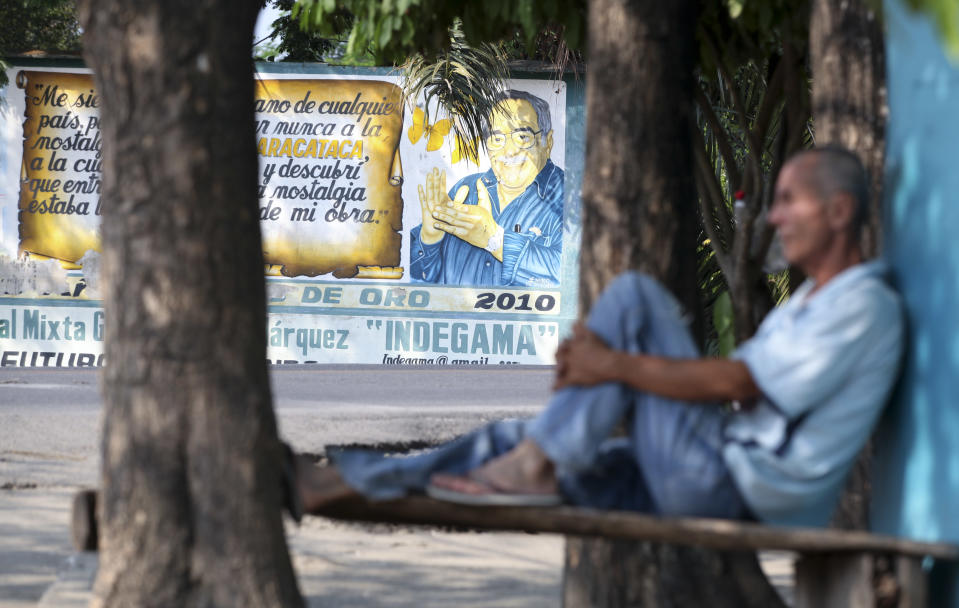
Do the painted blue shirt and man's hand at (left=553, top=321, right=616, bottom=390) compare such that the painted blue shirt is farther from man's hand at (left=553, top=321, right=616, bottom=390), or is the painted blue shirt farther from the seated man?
man's hand at (left=553, top=321, right=616, bottom=390)

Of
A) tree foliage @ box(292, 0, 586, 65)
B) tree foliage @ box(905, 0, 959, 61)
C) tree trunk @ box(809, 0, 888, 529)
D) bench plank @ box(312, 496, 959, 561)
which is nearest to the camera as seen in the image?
tree foliage @ box(905, 0, 959, 61)

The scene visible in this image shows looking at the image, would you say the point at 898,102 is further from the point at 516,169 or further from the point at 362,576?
the point at 516,169

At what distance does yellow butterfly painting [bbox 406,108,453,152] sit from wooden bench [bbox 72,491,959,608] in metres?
14.5

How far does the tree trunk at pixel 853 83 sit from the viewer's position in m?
3.96

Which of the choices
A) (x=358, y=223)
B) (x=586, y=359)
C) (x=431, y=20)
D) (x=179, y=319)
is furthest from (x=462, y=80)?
(x=179, y=319)

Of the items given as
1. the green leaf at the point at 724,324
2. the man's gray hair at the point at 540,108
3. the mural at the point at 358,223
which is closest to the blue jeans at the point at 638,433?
the green leaf at the point at 724,324

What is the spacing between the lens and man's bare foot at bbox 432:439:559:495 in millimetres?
3037

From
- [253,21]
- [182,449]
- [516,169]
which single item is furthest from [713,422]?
[516,169]

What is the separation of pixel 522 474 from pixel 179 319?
3.01 feet

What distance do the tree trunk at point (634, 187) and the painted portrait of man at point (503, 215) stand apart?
1348 centimetres

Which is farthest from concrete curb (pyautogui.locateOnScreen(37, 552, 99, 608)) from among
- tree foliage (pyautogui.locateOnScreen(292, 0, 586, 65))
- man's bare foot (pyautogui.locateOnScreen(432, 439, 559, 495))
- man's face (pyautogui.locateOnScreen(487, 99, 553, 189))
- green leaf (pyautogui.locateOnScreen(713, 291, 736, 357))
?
man's face (pyautogui.locateOnScreen(487, 99, 553, 189))

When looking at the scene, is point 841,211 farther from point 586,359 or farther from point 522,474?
point 522,474

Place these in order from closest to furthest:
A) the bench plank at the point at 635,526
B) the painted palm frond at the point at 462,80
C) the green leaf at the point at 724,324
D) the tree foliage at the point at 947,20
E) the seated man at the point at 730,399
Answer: the tree foliage at the point at 947,20 → the bench plank at the point at 635,526 → the seated man at the point at 730,399 → the green leaf at the point at 724,324 → the painted palm frond at the point at 462,80

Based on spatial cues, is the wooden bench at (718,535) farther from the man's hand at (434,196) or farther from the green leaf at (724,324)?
the man's hand at (434,196)
